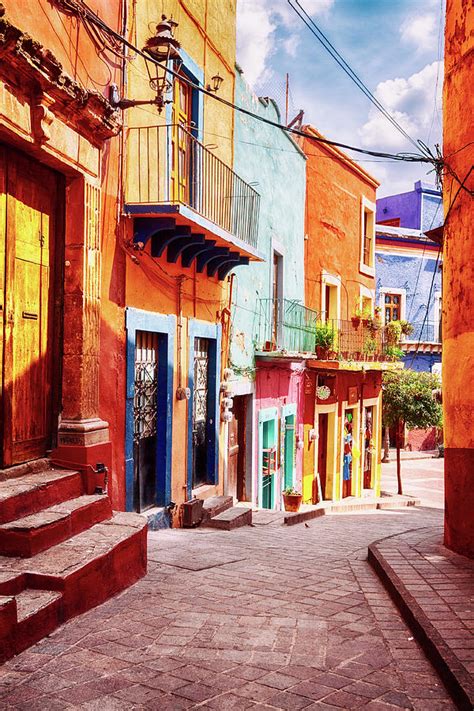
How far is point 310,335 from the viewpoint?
52.6ft

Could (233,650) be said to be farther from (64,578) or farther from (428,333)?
(428,333)

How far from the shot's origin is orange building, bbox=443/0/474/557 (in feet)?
23.9

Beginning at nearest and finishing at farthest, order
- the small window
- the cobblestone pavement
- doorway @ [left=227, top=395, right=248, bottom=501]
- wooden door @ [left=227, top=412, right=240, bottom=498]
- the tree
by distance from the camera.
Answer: the cobblestone pavement < wooden door @ [left=227, top=412, right=240, bottom=498] < doorway @ [left=227, top=395, right=248, bottom=501] < the tree < the small window

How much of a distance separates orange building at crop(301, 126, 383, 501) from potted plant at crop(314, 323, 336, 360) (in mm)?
23

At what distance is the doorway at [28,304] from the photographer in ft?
18.6

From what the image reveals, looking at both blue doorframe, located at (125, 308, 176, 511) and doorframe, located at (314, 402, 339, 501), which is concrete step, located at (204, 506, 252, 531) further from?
doorframe, located at (314, 402, 339, 501)

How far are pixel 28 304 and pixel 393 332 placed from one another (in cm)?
1353

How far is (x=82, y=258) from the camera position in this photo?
643cm

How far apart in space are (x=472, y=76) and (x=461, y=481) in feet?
14.4

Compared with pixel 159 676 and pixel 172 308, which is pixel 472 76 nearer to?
pixel 172 308

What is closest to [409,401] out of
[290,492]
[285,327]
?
[285,327]

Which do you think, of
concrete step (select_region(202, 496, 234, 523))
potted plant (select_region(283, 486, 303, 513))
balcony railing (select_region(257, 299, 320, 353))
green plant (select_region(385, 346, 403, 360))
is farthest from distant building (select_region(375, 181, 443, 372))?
concrete step (select_region(202, 496, 234, 523))

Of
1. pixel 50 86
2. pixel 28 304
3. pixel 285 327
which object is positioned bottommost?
pixel 28 304

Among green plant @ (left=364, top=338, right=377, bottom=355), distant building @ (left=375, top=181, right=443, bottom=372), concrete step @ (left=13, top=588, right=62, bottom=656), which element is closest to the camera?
concrete step @ (left=13, top=588, right=62, bottom=656)
